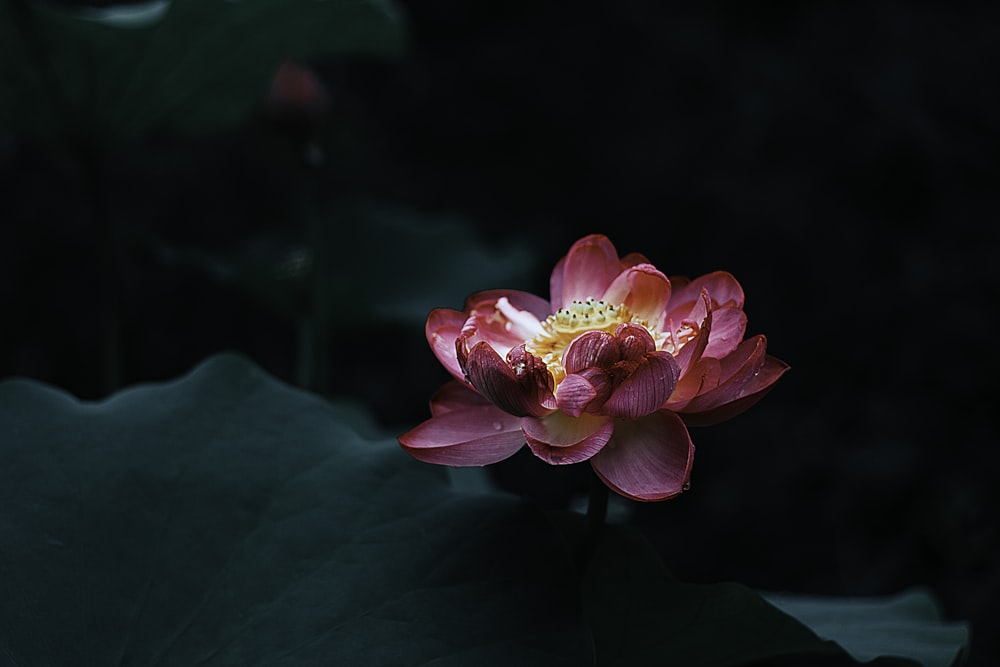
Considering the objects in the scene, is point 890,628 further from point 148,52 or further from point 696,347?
point 148,52

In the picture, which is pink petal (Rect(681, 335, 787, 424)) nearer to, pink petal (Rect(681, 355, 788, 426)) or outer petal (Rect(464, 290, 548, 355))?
pink petal (Rect(681, 355, 788, 426))

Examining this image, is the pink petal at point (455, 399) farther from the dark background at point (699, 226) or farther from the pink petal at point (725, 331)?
the dark background at point (699, 226)

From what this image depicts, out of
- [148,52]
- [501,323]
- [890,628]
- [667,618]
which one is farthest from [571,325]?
[148,52]

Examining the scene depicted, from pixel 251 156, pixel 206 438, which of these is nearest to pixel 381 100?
pixel 251 156

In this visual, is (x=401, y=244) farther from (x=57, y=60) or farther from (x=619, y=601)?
(x=619, y=601)

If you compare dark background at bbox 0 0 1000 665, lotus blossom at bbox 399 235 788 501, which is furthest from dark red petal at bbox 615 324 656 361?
dark background at bbox 0 0 1000 665

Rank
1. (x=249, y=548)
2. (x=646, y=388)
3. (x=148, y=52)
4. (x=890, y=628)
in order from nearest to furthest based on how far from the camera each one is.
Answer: (x=646, y=388), (x=249, y=548), (x=890, y=628), (x=148, y=52)
